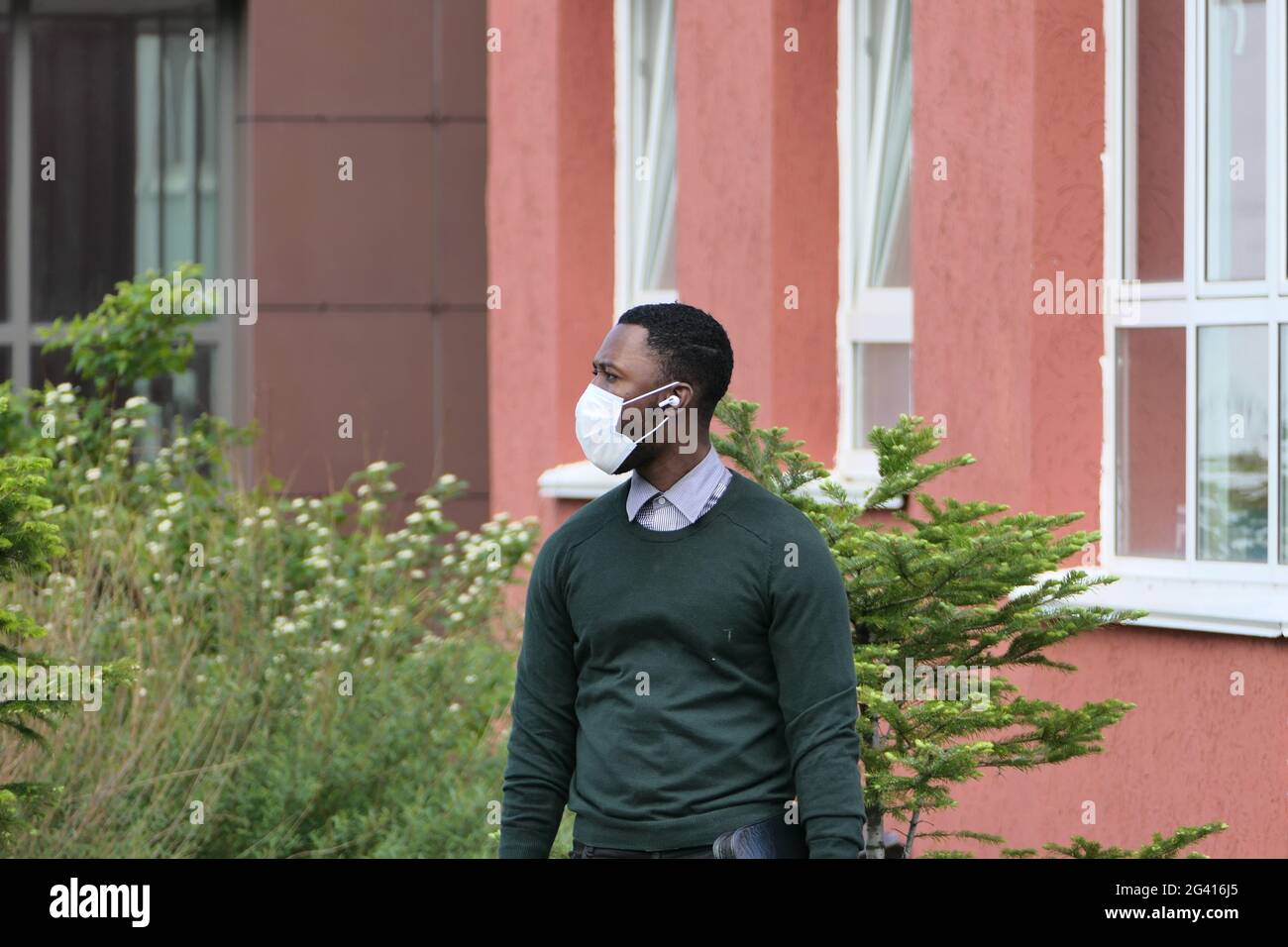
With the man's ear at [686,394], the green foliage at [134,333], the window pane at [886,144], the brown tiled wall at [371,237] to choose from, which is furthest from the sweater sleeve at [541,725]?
the brown tiled wall at [371,237]

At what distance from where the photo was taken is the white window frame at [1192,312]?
6.84 metres

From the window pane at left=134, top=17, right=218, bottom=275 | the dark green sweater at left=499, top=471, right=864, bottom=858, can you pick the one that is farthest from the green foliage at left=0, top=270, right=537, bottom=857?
the window pane at left=134, top=17, right=218, bottom=275

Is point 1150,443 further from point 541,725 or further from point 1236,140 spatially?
point 541,725

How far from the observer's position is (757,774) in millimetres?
3881

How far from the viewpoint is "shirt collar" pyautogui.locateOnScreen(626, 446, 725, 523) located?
4.00 m

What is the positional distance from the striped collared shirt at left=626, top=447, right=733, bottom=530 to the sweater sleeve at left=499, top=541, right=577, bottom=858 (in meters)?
0.19

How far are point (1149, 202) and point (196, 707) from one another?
418 centimetres

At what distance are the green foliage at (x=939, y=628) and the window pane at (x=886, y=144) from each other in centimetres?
359

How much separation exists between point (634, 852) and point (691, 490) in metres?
0.67

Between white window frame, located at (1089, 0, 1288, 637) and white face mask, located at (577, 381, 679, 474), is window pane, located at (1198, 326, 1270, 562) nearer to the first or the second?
white window frame, located at (1089, 0, 1288, 637)

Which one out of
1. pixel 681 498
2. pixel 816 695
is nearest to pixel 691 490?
pixel 681 498

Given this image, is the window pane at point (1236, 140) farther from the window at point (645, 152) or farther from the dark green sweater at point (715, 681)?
the window at point (645, 152)

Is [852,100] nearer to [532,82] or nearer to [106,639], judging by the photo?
[532,82]
